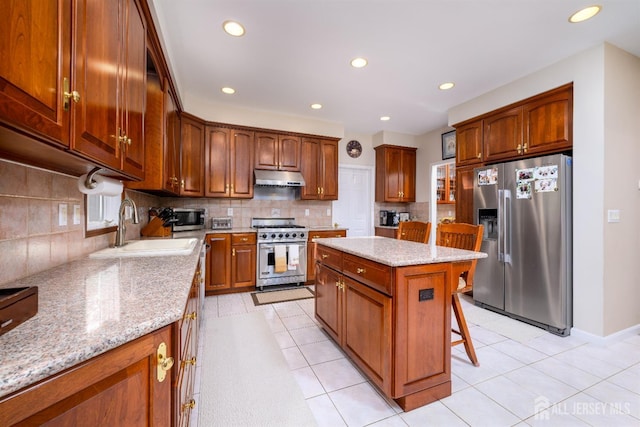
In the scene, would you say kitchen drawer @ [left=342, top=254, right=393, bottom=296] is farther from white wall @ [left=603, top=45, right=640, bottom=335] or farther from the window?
white wall @ [left=603, top=45, right=640, bottom=335]

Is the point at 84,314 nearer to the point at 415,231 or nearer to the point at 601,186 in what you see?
the point at 415,231

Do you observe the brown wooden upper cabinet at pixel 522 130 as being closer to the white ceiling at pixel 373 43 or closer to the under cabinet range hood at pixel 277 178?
the white ceiling at pixel 373 43

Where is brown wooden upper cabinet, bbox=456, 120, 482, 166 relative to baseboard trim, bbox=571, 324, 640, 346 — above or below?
above

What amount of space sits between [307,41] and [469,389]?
2925mm

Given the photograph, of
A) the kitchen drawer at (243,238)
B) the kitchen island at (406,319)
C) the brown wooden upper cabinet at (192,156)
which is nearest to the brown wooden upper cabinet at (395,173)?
the kitchen drawer at (243,238)

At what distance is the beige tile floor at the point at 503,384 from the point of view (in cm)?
149

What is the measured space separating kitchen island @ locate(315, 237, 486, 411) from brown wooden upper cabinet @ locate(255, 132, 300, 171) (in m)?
2.55

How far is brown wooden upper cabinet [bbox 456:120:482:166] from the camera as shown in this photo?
337 cm

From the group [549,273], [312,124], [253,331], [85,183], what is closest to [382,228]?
[312,124]

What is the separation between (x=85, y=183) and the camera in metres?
1.40

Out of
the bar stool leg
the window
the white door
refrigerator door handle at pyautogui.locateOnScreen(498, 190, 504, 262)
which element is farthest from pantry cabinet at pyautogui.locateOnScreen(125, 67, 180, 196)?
refrigerator door handle at pyautogui.locateOnScreen(498, 190, 504, 262)

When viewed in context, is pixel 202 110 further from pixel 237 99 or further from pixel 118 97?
pixel 118 97

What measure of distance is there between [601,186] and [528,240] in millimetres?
716

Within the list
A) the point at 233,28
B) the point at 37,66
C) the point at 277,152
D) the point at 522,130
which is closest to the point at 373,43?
the point at 233,28
